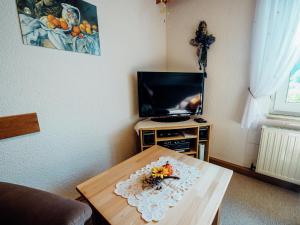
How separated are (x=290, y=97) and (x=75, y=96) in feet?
7.25

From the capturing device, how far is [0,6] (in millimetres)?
994

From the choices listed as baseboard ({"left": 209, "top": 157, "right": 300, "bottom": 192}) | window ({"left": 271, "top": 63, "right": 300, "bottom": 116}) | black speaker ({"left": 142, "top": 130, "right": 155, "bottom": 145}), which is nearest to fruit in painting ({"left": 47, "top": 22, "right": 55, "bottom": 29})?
black speaker ({"left": 142, "top": 130, "right": 155, "bottom": 145})

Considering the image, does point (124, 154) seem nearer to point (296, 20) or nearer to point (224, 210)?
point (224, 210)

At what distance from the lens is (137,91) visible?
6.62 ft

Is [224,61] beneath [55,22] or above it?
beneath

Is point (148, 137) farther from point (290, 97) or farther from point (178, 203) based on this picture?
point (290, 97)

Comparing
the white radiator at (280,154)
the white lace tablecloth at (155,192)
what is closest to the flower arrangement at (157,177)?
the white lace tablecloth at (155,192)

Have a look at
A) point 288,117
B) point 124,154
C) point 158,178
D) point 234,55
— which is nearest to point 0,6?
point 158,178

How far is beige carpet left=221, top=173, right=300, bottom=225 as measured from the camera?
1.31m

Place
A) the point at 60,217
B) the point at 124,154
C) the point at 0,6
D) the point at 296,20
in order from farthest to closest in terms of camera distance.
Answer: the point at 124,154 < the point at 296,20 < the point at 0,6 < the point at 60,217

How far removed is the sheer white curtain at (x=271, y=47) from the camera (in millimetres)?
1375

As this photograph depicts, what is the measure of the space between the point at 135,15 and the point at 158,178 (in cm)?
188

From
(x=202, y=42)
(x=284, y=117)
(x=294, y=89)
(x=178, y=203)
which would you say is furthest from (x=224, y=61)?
(x=178, y=203)

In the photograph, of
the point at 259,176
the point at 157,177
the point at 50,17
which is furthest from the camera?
the point at 259,176
